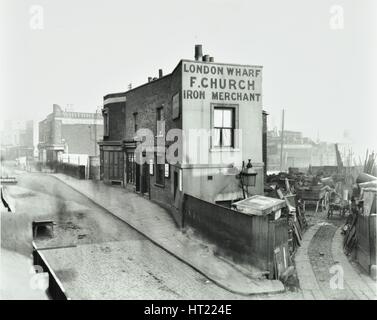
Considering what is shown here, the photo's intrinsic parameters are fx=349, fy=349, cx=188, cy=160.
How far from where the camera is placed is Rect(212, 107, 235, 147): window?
1592 cm

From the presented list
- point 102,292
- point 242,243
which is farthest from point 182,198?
point 102,292

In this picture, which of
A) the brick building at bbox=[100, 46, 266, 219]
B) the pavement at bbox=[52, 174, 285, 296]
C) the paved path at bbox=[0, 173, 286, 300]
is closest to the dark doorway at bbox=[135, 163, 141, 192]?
the pavement at bbox=[52, 174, 285, 296]

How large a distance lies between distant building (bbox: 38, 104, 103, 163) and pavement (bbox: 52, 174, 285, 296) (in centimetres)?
2865

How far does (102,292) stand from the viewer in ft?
29.0

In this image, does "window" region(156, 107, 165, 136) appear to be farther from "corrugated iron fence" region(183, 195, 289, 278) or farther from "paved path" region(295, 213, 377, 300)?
"paved path" region(295, 213, 377, 300)

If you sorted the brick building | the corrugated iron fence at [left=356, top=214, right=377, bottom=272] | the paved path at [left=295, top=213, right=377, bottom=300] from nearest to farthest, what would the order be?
1. the paved path at [left=295, top=213, right=377, bottom=300]
2. the corrugated iron fence at [left=356, top=214, right=377, bottom=272]
3. the brick building

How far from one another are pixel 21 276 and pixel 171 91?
433 inches

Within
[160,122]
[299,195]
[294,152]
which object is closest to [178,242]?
[160,122]

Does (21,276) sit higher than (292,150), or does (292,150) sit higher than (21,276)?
(292,150)

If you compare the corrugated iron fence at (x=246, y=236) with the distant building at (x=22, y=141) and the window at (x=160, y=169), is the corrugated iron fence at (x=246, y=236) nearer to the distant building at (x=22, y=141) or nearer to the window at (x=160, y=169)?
the window at (x=160, y=169)

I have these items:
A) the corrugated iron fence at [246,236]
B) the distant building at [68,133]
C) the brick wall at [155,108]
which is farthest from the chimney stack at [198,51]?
the distant building at [68,133]

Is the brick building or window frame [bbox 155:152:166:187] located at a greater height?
the brick building

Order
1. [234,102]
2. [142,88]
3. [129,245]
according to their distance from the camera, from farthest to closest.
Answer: [142,88] → [234,102] → [129,245]
